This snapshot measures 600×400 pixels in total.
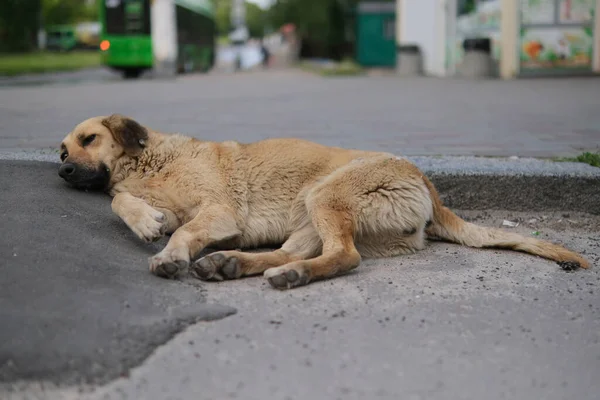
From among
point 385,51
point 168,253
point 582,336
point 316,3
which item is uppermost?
point 316,3

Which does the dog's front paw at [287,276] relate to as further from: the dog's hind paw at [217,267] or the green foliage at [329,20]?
the green foliage at [329,20]

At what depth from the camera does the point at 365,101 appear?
13.9m

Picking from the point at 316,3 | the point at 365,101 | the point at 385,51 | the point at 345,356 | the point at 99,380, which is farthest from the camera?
the point at 316,3

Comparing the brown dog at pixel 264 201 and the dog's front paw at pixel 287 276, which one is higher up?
the brown dog at pixel 264 201

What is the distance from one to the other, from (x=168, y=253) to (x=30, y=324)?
1031 millimetres

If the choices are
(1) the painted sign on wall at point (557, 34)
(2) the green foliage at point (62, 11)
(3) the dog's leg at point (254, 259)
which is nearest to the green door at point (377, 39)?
(1) the painted sign on wall at point (557, 34)

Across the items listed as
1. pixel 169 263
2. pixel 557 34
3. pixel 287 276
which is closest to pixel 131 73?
pixel 557 34

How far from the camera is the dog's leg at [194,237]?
388cm

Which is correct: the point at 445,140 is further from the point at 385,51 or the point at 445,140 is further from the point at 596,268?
the point at 385,51

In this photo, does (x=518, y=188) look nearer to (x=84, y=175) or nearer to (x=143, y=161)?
(x=143, y=161)

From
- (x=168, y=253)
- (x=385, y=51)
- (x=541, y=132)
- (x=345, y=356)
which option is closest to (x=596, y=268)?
(x=345, y=356)

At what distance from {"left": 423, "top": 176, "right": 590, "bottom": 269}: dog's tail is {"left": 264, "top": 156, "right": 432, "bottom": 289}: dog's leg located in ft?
0.62

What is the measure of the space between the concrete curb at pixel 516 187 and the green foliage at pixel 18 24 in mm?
55808

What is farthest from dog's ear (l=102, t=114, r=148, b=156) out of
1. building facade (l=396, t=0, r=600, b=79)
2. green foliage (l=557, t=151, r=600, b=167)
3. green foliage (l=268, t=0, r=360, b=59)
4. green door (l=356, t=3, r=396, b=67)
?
green foliage (l=268, t=0, r=360, b=59)
